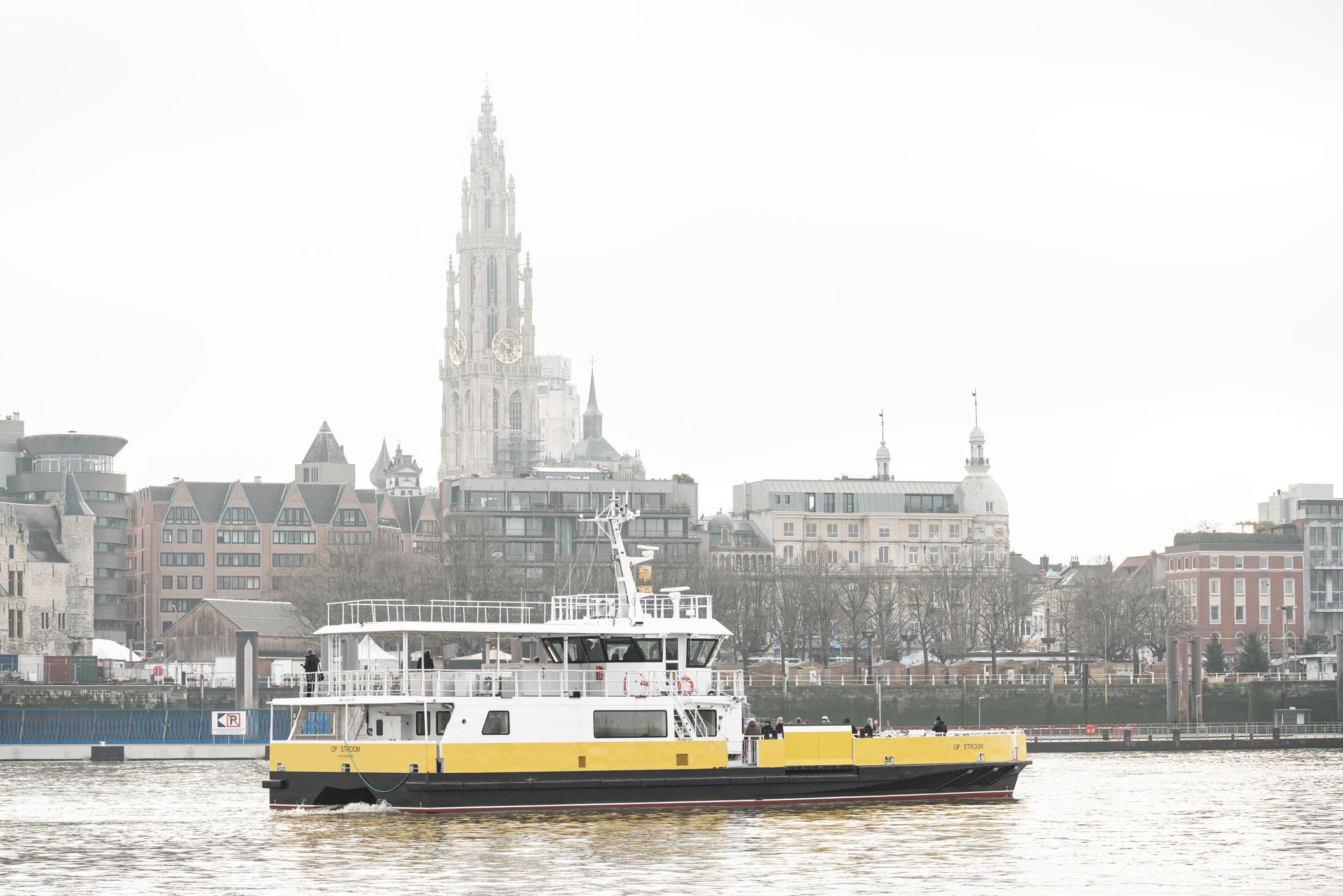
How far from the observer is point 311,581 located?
14838 cm

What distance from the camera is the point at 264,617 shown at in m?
150

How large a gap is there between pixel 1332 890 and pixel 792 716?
2981 inches

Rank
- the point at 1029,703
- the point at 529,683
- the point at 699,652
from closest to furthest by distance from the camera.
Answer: the point at 529,683
the point at 699,652
the point at 1029,703

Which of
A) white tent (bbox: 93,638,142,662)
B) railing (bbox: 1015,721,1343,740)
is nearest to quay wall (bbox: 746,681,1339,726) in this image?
railing (bbox: 1015,721,1343,740)

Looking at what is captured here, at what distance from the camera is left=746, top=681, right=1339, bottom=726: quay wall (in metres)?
121

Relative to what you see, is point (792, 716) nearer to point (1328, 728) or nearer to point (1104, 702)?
point (1104, 702)

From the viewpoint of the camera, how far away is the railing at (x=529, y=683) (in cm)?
5856

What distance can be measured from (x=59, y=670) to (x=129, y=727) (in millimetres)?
38427

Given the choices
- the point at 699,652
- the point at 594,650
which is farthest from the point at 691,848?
the point at 699,652

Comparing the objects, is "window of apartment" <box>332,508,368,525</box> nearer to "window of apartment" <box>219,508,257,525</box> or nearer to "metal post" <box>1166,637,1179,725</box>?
"window of apartment" <box>219,508,257,525</box>

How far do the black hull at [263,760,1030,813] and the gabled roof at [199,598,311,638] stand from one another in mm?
84507

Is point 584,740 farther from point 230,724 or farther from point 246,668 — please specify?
point 246,668

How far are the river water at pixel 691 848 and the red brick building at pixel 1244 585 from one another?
102 meters

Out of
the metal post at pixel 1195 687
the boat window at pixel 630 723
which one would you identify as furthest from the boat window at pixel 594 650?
the metal post at pixel 1195 687
